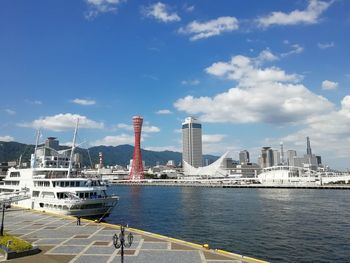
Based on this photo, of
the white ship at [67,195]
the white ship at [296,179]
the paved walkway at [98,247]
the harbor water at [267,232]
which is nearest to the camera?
the paved walkway at [98,247]

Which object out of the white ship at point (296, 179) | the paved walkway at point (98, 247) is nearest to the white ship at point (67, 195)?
the paved walkway at point (98, 247)

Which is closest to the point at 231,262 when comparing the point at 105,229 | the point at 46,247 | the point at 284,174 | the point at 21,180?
the point at 46,247

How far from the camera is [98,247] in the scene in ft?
74.7

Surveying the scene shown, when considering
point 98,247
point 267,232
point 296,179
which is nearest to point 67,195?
point 98,247

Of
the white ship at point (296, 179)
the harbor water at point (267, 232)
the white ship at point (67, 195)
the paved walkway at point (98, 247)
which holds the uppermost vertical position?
the white ship at point (296, 179)

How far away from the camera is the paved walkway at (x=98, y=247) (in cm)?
1966

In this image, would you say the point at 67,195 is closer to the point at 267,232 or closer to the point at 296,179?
the point at 267,232

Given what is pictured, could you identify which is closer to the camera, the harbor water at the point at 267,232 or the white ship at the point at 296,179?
the harbor water at the point at 267,232

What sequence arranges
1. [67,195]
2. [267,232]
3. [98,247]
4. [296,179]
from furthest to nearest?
[296,179] < [67,195] < [267,232] < [98,247]

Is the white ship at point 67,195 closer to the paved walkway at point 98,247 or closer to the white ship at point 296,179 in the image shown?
the paved walkway at point 98,247

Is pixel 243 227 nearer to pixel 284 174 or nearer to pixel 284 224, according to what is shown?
pixel 284 224

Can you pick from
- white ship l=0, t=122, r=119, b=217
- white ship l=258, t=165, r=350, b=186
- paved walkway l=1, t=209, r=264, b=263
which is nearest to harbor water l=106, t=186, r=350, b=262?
white ship l=0, t=122, r=119, b=217

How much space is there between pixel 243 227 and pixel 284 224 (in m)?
A: 6.26

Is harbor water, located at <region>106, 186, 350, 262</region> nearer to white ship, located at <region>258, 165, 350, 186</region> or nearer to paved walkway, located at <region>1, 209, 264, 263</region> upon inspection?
paved walkway, located at <region>1, 209, 264, 263</region>
